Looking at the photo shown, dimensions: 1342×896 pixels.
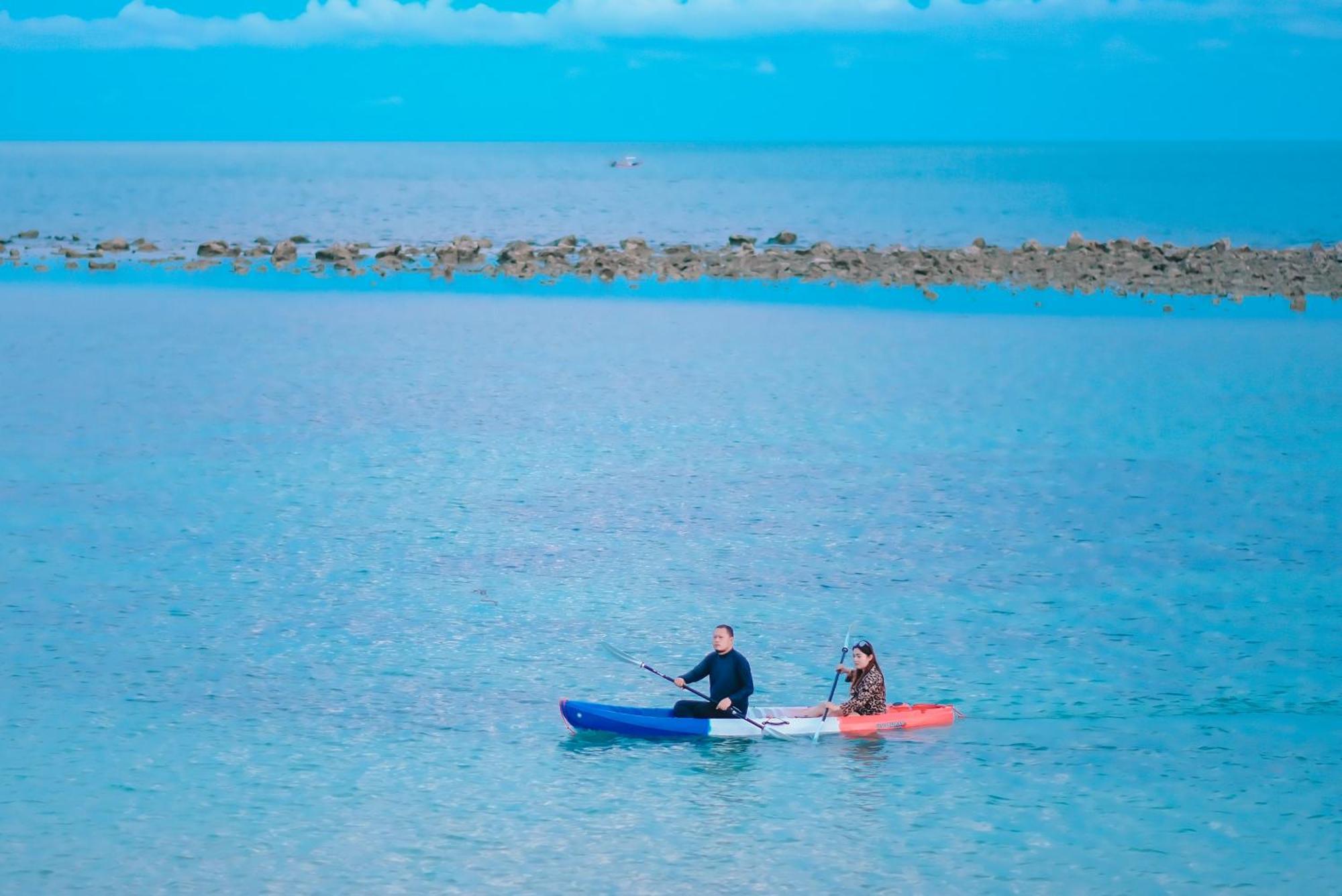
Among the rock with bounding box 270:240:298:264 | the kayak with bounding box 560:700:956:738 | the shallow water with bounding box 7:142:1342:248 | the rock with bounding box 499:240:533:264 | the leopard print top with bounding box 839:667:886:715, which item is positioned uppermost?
the shallow water with bounding box 7:142:1342:248

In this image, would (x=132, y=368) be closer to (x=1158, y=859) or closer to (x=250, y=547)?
(x=250, y=547)

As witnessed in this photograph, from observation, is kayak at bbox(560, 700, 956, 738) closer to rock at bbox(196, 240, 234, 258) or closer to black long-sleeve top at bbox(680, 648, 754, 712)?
black long-sleeve top at bbox(680, 648, 754, 712)

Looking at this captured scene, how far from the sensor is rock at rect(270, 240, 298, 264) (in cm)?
7656

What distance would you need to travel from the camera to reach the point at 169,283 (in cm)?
6850

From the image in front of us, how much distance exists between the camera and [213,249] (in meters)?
81.4

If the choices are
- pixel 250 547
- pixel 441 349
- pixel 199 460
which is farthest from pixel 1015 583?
pixel 441 349

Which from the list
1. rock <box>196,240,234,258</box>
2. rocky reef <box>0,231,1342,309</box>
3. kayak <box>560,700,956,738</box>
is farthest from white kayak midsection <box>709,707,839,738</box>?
rock <box>196,240,234,258</box>

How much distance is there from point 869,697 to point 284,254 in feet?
212

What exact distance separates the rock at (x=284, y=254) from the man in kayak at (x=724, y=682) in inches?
2451

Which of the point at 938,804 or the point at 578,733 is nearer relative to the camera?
the point at 938,804

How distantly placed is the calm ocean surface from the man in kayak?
0.42 metres

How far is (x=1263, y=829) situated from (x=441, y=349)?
119 feet

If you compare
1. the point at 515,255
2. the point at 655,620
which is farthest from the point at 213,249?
the point at 655,620

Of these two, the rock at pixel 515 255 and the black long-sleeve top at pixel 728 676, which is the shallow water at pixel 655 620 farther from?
the rock at pixel 515 255
